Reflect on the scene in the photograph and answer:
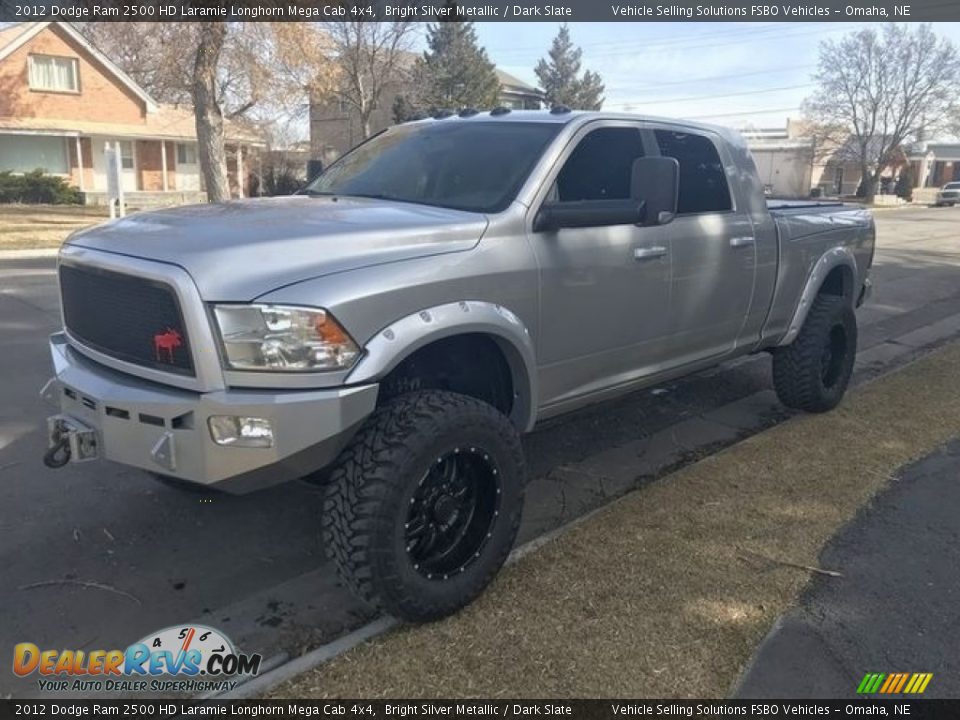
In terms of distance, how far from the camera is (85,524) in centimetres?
396

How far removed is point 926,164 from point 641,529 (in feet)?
314

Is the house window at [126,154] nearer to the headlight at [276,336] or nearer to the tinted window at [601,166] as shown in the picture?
the tinted window at [601,166]

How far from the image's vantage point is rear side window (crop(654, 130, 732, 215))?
4684 millimetres

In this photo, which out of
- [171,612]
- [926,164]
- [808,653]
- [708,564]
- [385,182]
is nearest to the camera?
[808,653]

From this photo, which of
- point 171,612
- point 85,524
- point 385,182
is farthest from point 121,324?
point 385,182

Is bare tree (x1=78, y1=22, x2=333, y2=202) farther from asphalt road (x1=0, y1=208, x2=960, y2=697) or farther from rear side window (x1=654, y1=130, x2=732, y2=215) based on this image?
rear side window (x1=654, y1=130, x2=732, y2=215)

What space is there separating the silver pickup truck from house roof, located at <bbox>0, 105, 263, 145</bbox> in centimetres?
3276

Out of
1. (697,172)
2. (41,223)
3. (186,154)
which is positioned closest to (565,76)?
(186,154)

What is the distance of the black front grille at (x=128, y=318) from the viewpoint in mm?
2844

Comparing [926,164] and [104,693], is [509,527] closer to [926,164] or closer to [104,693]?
[104,693]

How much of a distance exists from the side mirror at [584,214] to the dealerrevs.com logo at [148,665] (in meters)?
2.11

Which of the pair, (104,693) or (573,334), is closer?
(104,693)

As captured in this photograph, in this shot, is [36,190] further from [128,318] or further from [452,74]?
[128,318]

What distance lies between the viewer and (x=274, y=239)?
2.97m
